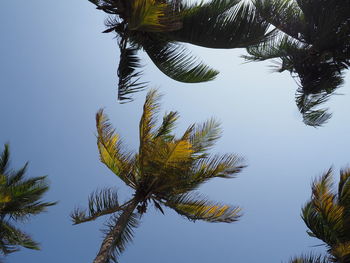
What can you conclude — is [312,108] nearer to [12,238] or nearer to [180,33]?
[180,33]

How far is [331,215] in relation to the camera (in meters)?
6.75

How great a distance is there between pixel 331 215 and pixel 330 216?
2 cm

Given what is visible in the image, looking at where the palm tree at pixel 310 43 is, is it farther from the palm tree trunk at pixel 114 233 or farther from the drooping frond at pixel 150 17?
the palm tree trunk at pixel 114 233

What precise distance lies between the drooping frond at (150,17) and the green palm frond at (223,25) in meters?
0.96

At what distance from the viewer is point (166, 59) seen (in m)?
8.02

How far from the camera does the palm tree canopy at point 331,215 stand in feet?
22.0

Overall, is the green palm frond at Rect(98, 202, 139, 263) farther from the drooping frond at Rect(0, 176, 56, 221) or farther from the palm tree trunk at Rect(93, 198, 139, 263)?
the drooping frond at Rect(0, 176, 56, 221)

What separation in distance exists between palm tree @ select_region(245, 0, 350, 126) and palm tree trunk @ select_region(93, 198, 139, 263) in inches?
191

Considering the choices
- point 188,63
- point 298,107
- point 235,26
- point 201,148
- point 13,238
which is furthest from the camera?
point 13,238

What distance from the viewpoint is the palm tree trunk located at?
718 cm

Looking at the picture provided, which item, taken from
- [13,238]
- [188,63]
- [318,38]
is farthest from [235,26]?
[13,238]

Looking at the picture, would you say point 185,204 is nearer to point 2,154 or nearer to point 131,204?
point 131,204

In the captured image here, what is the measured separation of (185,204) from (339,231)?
3165 millimetres

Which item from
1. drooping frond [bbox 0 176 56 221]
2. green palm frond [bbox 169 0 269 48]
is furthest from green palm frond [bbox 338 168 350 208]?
drooping frond [bbox 0 176 56 221]
